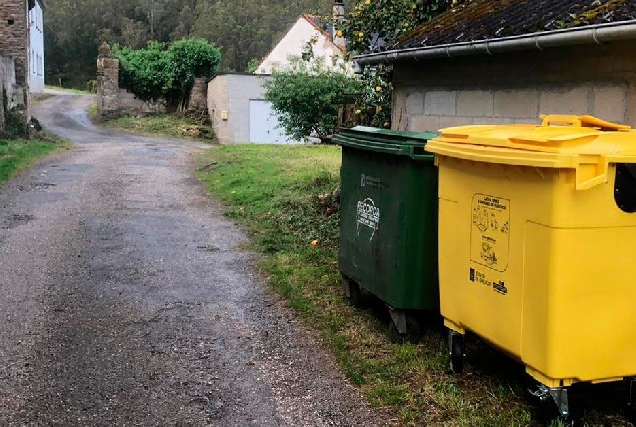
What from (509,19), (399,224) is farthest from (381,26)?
(399,224)

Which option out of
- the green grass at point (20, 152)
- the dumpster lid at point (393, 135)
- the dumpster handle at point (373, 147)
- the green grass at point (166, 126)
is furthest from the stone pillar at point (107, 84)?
the dumpster handle at point (373, 147)

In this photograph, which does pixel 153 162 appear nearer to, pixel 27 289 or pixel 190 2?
pixel 27 289

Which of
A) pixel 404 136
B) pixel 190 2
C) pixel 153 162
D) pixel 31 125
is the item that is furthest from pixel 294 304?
pixel 190 2

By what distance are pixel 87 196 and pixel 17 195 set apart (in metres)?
1.17

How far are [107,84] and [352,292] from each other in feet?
84.0

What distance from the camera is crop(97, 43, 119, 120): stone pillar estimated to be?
29344 mm

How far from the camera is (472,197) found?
4289 millimetres

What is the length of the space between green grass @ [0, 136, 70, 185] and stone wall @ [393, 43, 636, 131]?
28.9ft

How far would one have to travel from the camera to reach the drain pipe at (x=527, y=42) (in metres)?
4.94

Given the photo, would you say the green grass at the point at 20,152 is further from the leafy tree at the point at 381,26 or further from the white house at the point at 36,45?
the white house at the point at 36,45

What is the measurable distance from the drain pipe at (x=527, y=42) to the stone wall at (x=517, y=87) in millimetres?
365

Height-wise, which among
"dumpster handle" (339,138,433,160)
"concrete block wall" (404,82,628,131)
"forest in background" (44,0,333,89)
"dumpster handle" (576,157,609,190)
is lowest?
"dumpster handle" (576,157,609,190)

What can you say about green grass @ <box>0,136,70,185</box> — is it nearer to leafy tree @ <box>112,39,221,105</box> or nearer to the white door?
the white door

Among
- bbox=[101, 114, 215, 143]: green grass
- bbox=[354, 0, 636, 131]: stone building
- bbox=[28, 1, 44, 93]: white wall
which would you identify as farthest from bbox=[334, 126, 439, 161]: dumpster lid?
bbox=[28, 1, 44, 93]: white wall
